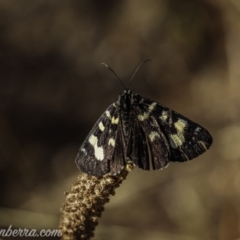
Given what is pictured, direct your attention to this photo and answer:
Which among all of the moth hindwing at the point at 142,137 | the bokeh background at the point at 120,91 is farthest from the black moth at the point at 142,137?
the bokeh background at the point at 120,91

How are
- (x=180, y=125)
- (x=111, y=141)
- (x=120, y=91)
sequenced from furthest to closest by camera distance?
(x=120, y=91)
(x=180, y=125)
(x=111, y=141)

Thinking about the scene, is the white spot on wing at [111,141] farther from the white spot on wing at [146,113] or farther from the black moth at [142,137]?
the white spot on wing at [146,113]

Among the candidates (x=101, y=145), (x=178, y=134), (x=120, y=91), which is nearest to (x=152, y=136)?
(x=178, y=134)

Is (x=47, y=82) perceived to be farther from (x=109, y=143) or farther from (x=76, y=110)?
(x=109, y=143)

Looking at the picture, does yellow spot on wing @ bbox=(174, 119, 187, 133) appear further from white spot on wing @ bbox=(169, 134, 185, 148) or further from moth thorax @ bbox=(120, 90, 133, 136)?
moth thorax @ bbox=(120, 90, 133, 136)

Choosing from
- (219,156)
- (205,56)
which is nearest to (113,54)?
(205,56)

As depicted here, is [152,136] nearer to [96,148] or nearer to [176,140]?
[176,140]
